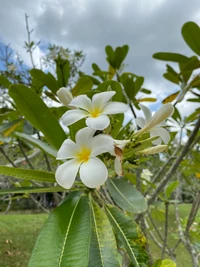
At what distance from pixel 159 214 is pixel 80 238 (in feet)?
4.55

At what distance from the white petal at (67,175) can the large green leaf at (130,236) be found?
0.59 feet

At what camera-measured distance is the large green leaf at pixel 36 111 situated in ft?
2.03

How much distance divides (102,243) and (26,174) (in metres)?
0.20

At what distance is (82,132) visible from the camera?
0.53m

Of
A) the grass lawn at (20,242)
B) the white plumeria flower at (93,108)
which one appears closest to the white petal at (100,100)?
the white plumeria flower at (93,108)

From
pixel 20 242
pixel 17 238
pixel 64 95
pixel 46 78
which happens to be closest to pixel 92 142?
pixel 64 95

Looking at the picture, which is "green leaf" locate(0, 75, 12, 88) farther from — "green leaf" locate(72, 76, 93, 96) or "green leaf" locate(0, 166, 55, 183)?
"green leaf" locate(0, 166, 55, 183)

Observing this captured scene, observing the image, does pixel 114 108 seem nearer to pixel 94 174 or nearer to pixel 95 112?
pixel 95 112

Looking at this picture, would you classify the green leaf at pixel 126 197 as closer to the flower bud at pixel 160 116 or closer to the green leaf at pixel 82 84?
the flower bud at pixel 160 116

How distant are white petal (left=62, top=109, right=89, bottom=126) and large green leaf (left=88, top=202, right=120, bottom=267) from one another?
208mm

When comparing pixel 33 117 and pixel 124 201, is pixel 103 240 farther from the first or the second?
pixel 33 117

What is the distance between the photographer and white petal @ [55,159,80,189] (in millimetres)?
494

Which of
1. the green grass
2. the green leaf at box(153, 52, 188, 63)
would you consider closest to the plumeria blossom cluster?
the green leaf at box(153, 52, 188, 63)

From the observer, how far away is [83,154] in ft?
1.78
